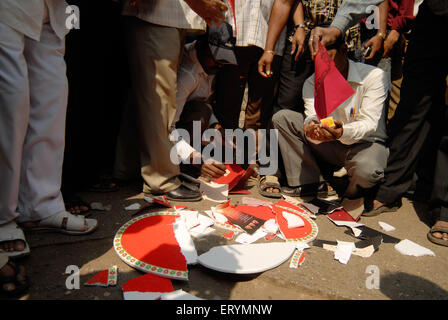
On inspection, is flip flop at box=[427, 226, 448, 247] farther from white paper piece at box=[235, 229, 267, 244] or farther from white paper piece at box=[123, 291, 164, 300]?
white paper piece at box=[123, 291, 164, 300]

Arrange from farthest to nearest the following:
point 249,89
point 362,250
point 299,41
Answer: point 249,89 < point 299,41 < point 362,250

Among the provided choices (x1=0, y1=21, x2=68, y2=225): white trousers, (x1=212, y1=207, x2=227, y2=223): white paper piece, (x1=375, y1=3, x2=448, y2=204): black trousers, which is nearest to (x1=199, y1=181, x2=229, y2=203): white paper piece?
(x1=212, y1=207, x2=227, y2=223): white paper piece

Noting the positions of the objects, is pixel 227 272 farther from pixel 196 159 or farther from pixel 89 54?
pixel 89 54

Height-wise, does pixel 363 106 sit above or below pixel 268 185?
above

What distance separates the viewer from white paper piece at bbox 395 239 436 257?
5.70 ft

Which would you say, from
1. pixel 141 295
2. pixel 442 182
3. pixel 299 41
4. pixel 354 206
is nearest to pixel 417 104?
pixel 442 182

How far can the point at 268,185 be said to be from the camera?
2.53m

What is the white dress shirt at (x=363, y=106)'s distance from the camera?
2242 millimetres

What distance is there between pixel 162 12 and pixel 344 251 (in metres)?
1.71

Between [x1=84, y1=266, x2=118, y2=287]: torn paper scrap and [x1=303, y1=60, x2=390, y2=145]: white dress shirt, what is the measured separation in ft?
5.57

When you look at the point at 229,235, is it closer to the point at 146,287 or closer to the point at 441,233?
the point at 146,287

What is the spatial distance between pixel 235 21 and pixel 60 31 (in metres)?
1.37

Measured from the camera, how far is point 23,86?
1.34m

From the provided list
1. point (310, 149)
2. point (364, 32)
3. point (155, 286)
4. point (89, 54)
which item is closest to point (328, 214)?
point (310, 149)
